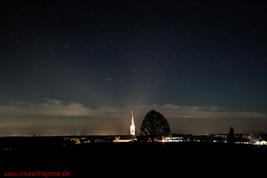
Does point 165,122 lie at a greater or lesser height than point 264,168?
greater

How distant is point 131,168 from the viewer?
2895 centimetres

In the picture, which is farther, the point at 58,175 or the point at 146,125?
the point at 146,125

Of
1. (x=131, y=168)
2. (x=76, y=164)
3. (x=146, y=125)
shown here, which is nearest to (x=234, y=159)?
(x=131, y=168)

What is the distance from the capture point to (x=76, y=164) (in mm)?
30531

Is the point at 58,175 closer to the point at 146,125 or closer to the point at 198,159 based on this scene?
the point at 198,159

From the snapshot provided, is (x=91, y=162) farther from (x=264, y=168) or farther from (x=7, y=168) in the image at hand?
(x=264, y=168)

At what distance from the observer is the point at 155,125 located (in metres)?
104

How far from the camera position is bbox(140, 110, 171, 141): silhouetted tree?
339ft

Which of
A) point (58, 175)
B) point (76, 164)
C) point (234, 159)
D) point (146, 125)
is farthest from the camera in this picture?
point (146, 125)

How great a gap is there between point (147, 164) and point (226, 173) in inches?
268

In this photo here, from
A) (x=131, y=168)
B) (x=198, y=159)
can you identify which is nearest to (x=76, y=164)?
(x=131, y=168)

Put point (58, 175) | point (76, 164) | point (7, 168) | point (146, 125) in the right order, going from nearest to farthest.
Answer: point (58, 175) < point (7, 168) < point (76, 164) < point (146, 125)

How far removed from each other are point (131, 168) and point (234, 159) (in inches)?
436

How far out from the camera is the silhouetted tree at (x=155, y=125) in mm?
103463
